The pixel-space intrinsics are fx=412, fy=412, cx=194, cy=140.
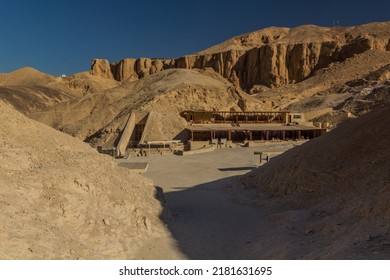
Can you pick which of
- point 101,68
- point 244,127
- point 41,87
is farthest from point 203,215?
point 101,68

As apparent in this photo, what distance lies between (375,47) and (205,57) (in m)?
34.1

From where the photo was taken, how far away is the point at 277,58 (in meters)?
78.4

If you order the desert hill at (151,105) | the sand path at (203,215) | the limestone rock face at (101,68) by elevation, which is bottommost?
the sand path at (203,215)

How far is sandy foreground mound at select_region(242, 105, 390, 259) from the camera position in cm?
812

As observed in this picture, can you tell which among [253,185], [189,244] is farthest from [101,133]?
[189,244]

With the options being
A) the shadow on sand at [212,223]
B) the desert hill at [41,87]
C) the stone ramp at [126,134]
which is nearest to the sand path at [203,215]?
the shadow on sand at [212,223]

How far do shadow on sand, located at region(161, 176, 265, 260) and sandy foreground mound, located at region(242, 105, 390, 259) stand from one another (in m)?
0.58

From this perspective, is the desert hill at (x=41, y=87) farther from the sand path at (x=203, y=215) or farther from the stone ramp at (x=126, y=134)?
the sand path at (x=203, y=215)

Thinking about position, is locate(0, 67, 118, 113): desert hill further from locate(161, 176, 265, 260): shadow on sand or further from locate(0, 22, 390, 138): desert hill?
locate(161, 176, 265, 260): shadow on sand

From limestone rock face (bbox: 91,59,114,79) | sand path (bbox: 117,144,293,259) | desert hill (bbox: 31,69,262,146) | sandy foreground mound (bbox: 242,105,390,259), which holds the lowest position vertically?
sand path (bbox: 117,144,293,259)

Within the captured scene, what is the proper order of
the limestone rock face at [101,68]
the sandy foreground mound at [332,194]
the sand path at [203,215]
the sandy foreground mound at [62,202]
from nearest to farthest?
1. the sandy foreground mound at [62,202]
2. the sandy foreground mound at [332,194]
3. the sand path at [203,215]
4. the limestone rock face at [101,68]

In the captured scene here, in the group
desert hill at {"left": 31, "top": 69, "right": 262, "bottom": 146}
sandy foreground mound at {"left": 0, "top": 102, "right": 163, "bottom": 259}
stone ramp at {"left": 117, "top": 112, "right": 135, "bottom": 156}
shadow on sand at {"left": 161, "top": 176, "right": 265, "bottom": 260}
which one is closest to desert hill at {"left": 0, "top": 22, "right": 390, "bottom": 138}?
desert hill at {"left": 31, "top": 69, "right": 262, "bottom": 146}

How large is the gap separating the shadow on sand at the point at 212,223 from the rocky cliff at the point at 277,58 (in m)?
64.8

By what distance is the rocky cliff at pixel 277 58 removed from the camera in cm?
7519
